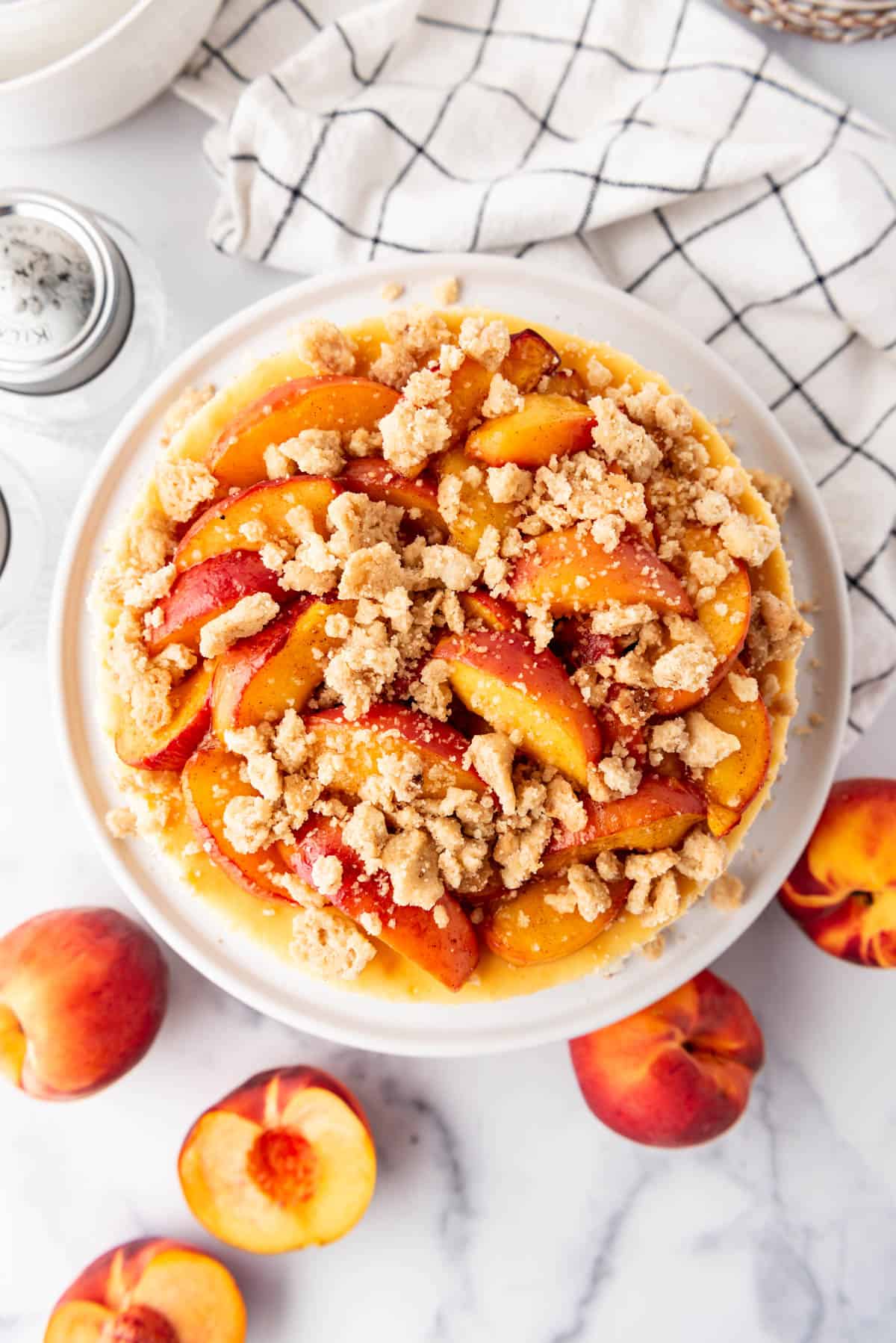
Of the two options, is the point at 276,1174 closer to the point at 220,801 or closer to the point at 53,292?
the point at 220,801

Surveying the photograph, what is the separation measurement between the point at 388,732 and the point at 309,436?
Answer: 308mm

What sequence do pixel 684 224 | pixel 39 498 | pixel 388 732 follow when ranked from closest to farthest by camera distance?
pixel 388 732 → pixel 684 224 → pixel 39 498

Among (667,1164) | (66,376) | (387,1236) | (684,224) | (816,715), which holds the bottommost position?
(387,1236)

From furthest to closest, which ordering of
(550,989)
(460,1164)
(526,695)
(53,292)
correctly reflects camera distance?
(460,1164)
(53,292)
(550,989)
(526,695)

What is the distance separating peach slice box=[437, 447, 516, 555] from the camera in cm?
111

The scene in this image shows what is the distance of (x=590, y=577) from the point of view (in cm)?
107

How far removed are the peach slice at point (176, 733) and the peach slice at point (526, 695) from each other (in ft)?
0.79

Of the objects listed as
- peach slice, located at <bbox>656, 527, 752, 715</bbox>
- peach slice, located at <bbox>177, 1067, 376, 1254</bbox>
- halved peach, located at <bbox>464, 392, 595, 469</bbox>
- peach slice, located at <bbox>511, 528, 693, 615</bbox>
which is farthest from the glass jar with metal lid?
peach slice, located at <bbox>177, 1067, 376, 1254</bbox>

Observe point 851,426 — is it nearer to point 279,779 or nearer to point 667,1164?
point 279,779

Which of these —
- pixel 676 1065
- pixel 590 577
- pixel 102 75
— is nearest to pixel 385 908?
pixel 590 577

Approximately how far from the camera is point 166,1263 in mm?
1566

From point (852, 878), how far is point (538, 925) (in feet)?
1.90

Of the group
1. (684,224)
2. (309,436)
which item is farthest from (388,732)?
(684,224)

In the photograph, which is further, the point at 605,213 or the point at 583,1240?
the point at 583,1240
